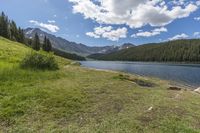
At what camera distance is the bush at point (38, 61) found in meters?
25.9

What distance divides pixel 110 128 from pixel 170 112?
4956mm

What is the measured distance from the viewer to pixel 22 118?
9.55 metres

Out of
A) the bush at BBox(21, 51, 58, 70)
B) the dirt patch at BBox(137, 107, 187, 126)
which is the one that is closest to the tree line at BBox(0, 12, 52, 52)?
the bush at BBox(21, 51, 58, 70)

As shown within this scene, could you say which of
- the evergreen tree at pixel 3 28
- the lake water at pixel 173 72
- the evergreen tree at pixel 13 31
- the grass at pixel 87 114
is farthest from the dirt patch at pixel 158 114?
the evergreen tree at pixel 13 31

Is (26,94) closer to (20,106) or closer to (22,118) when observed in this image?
(20,106)

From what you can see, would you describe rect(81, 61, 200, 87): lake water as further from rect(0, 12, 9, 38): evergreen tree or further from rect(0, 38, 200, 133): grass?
rect(0, 12, 9, 38): evergreen tree

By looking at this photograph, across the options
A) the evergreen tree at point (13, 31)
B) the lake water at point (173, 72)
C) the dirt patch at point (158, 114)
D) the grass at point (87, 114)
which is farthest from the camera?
the evergreen tree at point (13, 31)

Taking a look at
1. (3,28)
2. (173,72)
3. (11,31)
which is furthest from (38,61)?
(11,31)

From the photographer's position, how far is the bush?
25902 mm

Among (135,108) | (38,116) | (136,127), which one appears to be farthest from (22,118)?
(135,108)

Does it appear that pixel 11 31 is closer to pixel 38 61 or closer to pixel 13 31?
pixel 13 31

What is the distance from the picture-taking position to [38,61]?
26.7 m

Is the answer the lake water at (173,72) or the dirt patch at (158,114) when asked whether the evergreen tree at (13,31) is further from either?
the dirt patch at (158,114)

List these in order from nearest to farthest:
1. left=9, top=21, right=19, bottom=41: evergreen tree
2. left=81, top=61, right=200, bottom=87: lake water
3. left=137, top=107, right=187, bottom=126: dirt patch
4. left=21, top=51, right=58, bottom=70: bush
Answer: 1. left=137, top=107, right=187, bottom=126: dirt patch
2. left=21, top=51, right=58, bottom=70: bush
3. left=81, top=61, right=200, bottom=87: lake water
4. left=9, top=21, right=19, bottom=41: evergreen tree
